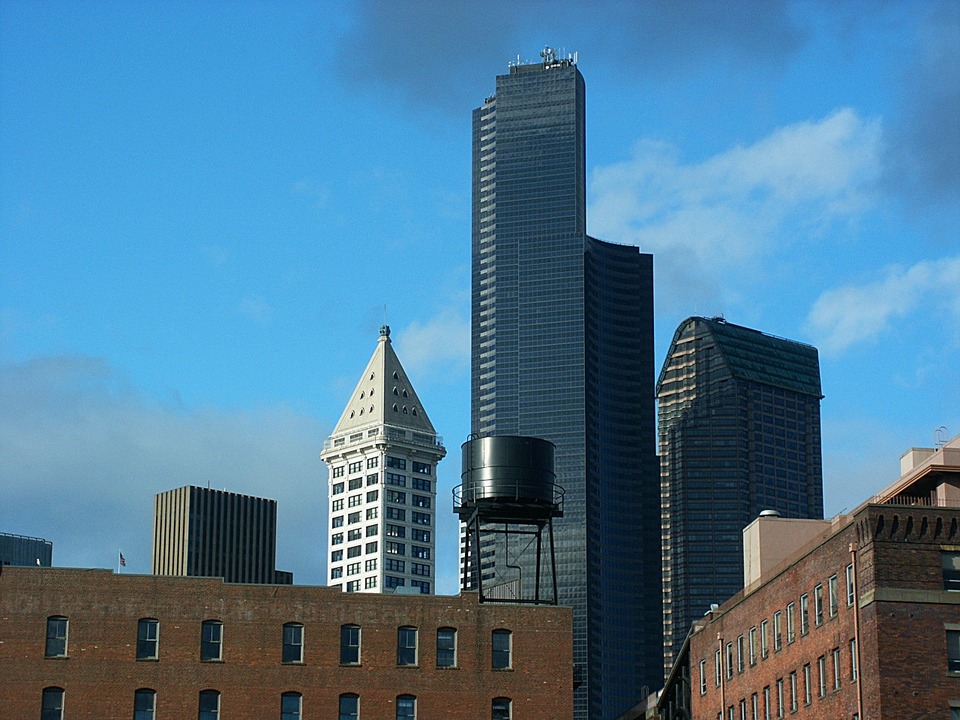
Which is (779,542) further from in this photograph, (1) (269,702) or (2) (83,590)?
(2) (83,590)

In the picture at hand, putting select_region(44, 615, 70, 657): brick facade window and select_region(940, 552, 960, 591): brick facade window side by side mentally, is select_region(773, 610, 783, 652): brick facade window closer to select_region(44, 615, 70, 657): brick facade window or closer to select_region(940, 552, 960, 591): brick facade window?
select_region(940, 552, 960, 591): brick facade window

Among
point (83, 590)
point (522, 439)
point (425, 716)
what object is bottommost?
point (425, 716)

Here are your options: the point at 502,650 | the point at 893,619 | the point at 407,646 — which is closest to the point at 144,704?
the point at 407,646

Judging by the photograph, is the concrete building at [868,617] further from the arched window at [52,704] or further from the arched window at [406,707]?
the arched window at [52,704]

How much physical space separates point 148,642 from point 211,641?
11.3 feet

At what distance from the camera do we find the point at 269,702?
100875 mm

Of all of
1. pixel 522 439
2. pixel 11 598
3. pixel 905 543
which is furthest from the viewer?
pixel 522 439

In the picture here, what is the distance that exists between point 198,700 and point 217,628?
4.06 m

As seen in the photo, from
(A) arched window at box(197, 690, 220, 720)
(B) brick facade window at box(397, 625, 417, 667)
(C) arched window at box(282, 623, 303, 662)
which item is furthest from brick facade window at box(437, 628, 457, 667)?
(A) arched window at box(197, 690, 220, 720)

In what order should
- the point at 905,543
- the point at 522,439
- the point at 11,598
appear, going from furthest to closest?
the point at 522,439 → the point at 11,598 → the point at 905,543

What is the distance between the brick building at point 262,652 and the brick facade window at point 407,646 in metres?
0.08

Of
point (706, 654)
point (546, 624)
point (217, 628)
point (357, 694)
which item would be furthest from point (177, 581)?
point (706, 654)

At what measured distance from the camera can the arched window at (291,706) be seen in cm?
10100

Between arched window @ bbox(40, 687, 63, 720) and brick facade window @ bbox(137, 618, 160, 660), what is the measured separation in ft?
15.7
